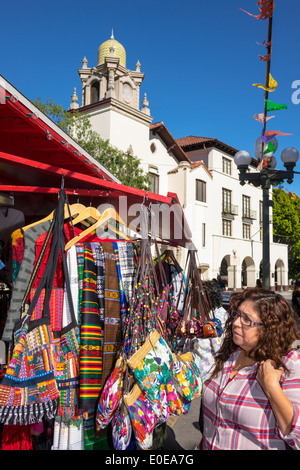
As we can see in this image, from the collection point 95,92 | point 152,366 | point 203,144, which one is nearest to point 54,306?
point 152,366

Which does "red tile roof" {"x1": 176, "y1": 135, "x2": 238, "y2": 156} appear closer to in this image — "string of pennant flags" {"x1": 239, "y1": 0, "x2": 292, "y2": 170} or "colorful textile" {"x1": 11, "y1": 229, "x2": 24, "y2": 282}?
"string of pennant flags" {"x1": 239, "y1": 0, "x2": 292, "y2": 170}

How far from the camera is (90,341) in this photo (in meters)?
2.39

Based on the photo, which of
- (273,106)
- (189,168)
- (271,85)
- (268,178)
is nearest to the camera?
(271,85)

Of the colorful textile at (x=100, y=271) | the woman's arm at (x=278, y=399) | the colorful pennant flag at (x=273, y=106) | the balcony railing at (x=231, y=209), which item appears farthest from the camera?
the balcony railing at (x=231, y=209)

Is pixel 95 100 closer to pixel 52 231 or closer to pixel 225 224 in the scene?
pixel 225 224

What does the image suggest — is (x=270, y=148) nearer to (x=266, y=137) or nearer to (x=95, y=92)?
(x=266, y=137)

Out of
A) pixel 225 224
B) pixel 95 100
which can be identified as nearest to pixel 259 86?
pixel 95 100

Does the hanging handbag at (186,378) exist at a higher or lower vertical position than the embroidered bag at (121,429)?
higher

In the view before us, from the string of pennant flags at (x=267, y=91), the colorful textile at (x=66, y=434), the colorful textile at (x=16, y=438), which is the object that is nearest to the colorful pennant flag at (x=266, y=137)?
the string of pennant flags at (x=267, y=91)

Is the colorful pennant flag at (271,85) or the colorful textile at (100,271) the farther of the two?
the colorful pennant flag at (271,85)

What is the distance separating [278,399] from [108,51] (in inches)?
1071

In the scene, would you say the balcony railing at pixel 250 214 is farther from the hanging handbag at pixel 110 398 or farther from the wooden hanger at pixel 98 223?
the hanging handbag at pixel 110 398

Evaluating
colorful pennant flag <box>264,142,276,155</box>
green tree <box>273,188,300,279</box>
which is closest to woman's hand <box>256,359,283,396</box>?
colorful pennant flag <box>264,142,276,155</box>

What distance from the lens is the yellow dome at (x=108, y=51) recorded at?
81.5 feet
